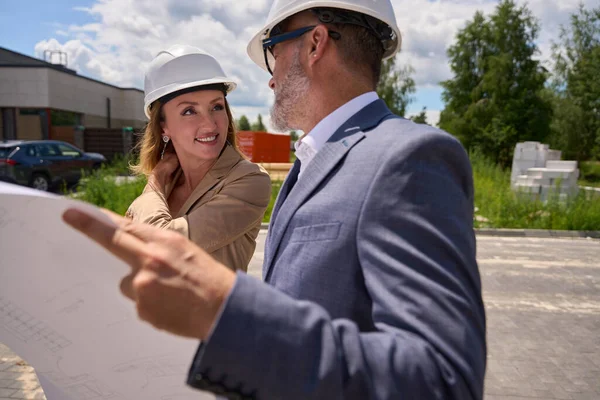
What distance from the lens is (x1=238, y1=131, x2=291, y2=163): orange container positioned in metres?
24.0

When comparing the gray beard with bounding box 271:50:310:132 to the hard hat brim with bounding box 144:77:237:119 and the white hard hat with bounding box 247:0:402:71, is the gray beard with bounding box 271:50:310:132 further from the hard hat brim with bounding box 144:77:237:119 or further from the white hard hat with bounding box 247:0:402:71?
the hard hat brim with bounding box 144:77:237:119

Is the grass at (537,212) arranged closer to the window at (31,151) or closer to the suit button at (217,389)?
the suit button at (217,389)

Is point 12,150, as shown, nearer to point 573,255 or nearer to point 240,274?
point 573,255

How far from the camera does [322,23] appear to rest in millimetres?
1320

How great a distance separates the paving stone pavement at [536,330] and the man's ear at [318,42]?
337cm

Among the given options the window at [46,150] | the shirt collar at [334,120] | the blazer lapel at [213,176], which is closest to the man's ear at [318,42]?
the shirt collar at [334,120]

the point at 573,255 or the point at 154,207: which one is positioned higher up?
the point at 154,207

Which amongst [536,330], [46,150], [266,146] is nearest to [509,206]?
[536,330]

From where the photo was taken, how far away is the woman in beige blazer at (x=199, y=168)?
6.84 ft

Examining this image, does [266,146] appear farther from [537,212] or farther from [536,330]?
[536,330]

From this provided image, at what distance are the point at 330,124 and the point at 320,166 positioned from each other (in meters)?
0.23

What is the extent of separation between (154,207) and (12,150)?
1449 cm

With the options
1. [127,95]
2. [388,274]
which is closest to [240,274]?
[388,274]

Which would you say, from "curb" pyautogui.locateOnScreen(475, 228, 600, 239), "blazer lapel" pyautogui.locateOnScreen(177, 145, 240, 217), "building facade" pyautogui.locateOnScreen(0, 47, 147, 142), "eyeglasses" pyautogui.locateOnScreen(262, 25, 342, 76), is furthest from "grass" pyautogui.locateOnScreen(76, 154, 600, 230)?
"building facade" pyautogui.locateOnScreen(0, 47, 147, 142)
